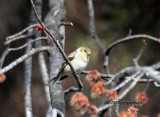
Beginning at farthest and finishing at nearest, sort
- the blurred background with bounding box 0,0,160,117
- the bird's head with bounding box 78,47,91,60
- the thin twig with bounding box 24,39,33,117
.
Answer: the blurred background with bounding box 0,0,160,117, the bird's head with bounding box 78,47,91,60, the thin twig with bounding box 24,39,33,117

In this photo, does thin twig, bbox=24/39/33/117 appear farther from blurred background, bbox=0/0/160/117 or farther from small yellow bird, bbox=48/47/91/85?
blurred background, bbox=0/0/160/117

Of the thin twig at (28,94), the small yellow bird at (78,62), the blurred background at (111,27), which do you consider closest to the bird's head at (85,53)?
the small yellow bird at (78,62)

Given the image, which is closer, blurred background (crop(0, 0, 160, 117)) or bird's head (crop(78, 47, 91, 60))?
bird's head (crop(78, 47, 91, 60))

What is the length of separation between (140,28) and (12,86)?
251 centimetres

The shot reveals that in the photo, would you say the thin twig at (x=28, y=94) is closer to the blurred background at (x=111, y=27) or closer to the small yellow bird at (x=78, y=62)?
the small yellow bird at (x=78, y=62)

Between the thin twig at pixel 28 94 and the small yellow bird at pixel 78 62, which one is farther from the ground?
the small yellow bird at pixel 78 62

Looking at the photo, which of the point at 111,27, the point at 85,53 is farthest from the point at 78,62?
the point at 111,27

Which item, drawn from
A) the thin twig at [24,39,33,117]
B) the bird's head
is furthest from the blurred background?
the thin twig at [24,39,33,117]

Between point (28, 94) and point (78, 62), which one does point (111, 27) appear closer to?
point (78, 62)

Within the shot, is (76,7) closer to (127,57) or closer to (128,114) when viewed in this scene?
(127,57)

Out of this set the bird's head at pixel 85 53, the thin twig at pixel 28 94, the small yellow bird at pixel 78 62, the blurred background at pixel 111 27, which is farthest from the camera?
the blurred background at pixel 111 27

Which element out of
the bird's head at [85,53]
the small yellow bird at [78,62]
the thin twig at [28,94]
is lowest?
the thin twig at [28,94]

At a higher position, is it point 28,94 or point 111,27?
point 111,27

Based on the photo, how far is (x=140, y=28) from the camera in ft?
17.3
